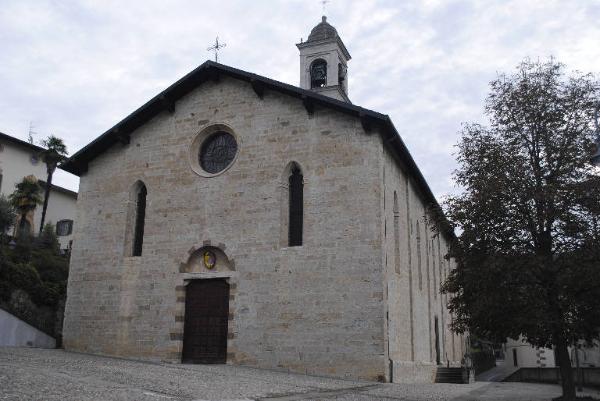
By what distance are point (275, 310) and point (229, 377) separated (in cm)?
385

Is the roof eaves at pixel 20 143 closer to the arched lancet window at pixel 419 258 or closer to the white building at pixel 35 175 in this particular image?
the white building at pixel 35 175

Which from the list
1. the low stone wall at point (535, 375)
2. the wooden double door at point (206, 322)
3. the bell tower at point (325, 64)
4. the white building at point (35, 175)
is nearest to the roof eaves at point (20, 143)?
the white building at point (35, 175)

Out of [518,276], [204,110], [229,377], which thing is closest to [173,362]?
[229,377]

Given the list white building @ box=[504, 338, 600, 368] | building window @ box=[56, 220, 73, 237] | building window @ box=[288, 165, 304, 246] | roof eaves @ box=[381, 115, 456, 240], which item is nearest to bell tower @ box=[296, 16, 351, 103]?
roof eaves @ box=[381, 115, 456, 240]

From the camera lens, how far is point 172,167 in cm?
1973

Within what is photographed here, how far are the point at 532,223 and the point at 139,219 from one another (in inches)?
519

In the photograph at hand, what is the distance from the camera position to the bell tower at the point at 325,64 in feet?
93.8

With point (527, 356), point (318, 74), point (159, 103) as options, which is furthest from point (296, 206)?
point (527, 356)

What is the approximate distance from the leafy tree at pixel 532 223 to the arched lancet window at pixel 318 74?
15.4 metres

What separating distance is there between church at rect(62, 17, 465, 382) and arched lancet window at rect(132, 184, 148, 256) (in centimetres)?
4

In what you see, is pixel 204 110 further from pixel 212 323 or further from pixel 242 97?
pixel 212 323

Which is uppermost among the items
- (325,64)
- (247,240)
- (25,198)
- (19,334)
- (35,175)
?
(325,64)

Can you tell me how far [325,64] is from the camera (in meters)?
29.5

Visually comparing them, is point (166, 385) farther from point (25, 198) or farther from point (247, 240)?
point (25, 198)
